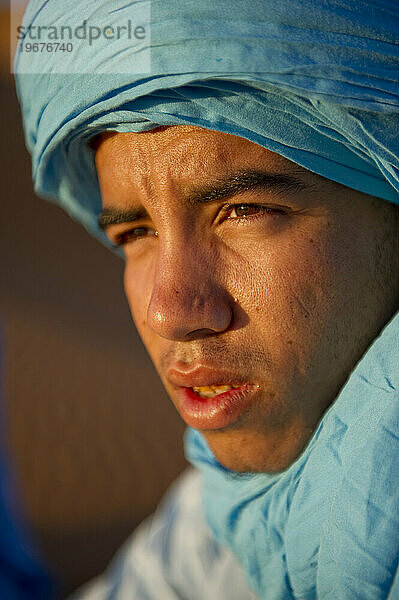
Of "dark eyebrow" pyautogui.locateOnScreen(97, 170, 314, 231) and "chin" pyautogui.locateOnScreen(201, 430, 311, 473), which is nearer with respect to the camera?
"dark eyebrow" pyautogui.locateOnScreen(97, 170, 314, 231)

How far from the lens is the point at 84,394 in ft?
20.5

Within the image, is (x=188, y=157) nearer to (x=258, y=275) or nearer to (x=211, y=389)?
(x=258, y=275)

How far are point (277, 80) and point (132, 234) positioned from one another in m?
0.60

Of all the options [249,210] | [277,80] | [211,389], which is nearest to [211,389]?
[211,389]

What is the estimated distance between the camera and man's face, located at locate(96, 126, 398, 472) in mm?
1500

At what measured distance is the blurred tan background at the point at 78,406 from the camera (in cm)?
474

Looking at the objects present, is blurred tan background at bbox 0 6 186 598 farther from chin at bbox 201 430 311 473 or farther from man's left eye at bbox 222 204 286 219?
man's left eye at bbox 222 204 286 219

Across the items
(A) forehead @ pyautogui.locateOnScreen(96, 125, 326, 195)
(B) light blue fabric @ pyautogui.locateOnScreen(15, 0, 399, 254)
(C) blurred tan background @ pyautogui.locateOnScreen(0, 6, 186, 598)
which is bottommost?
(C) blurred tan background @ pyautogui.locateOnScreen(0, 6, 186, 598)

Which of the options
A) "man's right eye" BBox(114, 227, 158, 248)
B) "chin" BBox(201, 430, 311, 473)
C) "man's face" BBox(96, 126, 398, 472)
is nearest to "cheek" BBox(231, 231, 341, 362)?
"man's face" BBox(96, 126, 398, 472)

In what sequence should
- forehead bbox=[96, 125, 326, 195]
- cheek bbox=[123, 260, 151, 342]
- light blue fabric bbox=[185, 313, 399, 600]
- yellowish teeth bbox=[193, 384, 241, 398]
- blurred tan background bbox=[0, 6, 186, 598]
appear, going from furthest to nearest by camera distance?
blurred tan background bbox=[0, 6, 186, 598] → cheek bbox=[123, 260, 151, 342] → yellowish teeth bbox=[193, 384, 241, 398] → forehead bbox=[96, 125, 326, 195] → light blue fabric bbox=[185, 313, 399, 600]

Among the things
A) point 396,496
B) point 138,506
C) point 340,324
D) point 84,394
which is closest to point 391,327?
point 340,324

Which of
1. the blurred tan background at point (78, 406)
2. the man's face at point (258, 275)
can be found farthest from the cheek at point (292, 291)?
the blurred tan background at point (78, 406)

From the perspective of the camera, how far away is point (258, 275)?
1510mm

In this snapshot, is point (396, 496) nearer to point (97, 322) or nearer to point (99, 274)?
point (97, 322)
